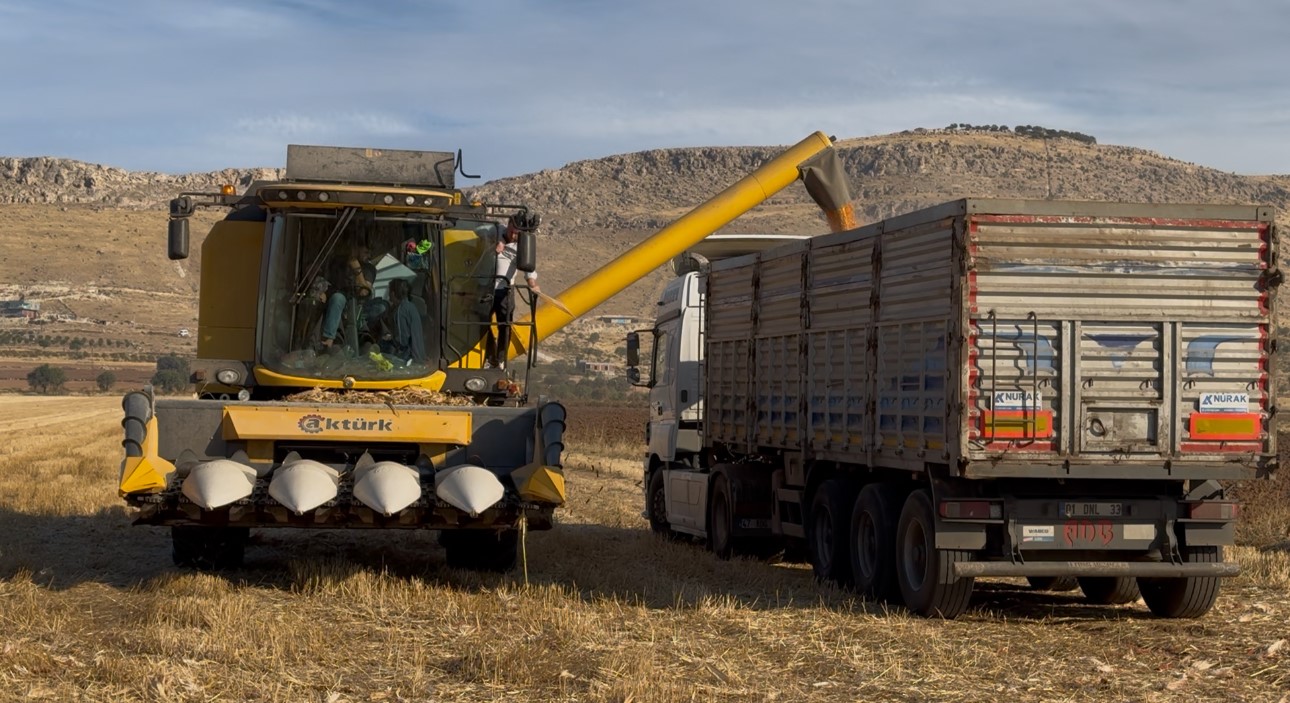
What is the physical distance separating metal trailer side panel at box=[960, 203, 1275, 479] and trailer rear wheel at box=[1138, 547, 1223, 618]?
73cm

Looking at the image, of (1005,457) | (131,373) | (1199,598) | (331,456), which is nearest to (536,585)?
(331,456)

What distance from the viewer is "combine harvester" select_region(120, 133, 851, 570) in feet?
38.2

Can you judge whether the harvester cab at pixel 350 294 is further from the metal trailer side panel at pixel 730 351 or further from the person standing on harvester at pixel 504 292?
the metal trailer side panel at pixel 730 351

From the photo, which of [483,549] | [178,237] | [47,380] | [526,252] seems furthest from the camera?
[47,380]

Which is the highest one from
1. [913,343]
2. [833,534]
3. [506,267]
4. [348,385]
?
[506,267]

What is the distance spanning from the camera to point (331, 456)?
12469 mm

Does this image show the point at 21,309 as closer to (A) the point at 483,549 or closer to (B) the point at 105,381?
(B) the point at 105,381

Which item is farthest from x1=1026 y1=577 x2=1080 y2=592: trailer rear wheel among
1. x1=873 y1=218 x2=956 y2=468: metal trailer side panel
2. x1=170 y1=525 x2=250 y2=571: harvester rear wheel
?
x1=170 y1=525 x2=250 y2=571: harvester rear wheel

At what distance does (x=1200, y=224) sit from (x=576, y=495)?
14383 mm

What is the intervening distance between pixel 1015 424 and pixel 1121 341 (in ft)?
3.26

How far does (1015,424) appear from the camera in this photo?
453 inches

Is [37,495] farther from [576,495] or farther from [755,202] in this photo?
[755,202]

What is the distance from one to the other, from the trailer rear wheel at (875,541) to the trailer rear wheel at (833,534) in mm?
283

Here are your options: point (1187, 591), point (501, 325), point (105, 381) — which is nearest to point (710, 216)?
point (501, 325)
